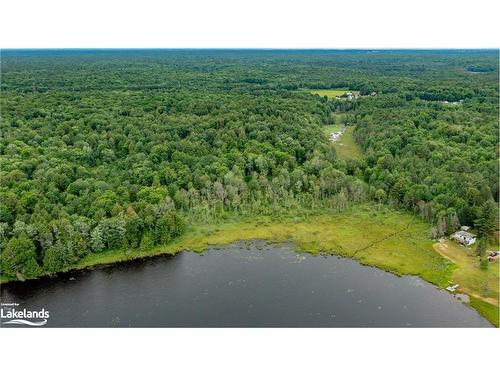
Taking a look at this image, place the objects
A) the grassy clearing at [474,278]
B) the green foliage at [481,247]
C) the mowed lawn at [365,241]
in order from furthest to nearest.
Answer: the green foliage at [481,247]
the mowed lawn at [365,241]
the grassy clearing at [474,278]

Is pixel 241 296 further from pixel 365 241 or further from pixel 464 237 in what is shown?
pixel 464 237

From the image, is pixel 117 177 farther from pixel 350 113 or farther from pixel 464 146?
pixel 350 113

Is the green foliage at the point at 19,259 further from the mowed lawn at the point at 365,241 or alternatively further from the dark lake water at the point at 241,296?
the mowed lawn at the point at 365,241

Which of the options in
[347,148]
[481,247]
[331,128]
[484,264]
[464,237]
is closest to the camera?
[484,264]

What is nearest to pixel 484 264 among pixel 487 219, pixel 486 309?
pixel 486 309

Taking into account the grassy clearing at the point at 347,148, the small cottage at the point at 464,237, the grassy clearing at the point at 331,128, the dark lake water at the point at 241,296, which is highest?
the grassy clearing at the point at 331,128

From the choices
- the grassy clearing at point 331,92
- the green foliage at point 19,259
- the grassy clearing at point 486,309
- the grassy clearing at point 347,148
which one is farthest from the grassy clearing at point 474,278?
the grassy clearing at point 331,92
